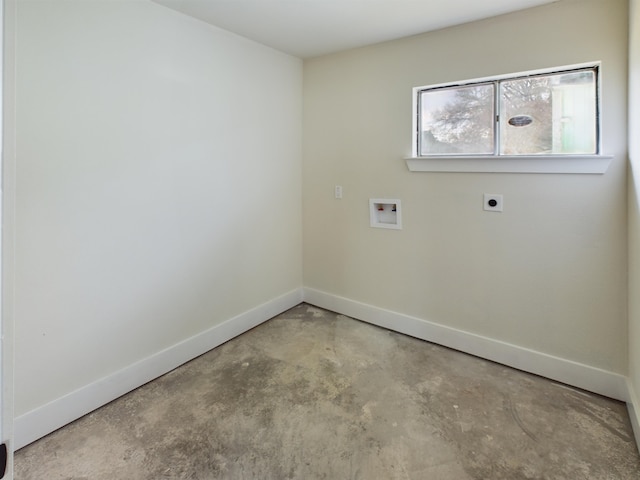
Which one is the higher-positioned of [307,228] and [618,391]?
[307,228]

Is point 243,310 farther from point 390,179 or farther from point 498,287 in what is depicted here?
point 498,287

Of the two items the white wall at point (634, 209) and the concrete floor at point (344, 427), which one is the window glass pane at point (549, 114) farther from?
the concrete floor at point (344, 427)

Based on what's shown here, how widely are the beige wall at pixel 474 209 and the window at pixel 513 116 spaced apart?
0.11 meters

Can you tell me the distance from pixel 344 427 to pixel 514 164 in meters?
1.94

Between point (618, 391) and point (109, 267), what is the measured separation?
123 inches

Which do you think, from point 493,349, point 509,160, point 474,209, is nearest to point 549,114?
point 509,160

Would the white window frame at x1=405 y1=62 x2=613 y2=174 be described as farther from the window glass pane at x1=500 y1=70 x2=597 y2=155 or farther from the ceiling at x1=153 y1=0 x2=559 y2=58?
the ceiling at x1=153 y1=0 x2=559 y2=58

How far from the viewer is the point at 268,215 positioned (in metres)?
3.22

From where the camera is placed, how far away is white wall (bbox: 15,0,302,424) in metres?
1.80

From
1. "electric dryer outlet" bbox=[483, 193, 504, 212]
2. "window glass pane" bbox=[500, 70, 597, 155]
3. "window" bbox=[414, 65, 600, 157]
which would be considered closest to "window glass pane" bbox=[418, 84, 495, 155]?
"window" bbox=[414, 65, 600, 157]

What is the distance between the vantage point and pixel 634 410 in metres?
1.88

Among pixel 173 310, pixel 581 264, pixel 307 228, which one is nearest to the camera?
pixel 581 264

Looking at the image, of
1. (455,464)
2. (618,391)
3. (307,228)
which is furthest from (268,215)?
(618,391)

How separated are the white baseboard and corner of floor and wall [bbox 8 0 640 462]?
0.03 meters
